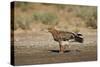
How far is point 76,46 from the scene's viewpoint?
2623mm

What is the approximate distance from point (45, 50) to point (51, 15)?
1.35 ft

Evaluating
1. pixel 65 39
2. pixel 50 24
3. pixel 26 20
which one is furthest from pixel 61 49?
pixel 26 20

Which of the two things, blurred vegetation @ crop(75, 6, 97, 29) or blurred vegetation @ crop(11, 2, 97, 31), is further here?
blurred vegetation @ crop(75, 6, 97, 29)

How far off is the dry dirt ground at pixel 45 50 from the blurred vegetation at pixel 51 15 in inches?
5.1

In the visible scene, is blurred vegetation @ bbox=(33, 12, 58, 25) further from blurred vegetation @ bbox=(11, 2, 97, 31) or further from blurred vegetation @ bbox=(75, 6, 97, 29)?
blurred vegetation @ bbox=(75, 6, 97, 29)

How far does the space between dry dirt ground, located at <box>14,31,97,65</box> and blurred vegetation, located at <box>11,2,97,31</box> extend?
13 centimetres

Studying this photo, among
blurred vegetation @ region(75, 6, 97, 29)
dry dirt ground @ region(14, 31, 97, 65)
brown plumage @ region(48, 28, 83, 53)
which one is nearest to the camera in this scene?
dry dirt ground @ region(14, 31, 97, 65)

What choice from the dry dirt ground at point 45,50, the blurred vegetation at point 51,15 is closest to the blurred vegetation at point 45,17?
the blurred vegetation at point 51,15

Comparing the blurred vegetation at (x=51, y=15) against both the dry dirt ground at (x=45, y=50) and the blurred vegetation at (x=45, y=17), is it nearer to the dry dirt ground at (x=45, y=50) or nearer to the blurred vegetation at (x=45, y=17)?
the blurred vegetation at (x=45, y=17)

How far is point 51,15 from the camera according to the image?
2.49 m

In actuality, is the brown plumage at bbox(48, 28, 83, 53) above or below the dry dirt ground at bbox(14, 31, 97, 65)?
above

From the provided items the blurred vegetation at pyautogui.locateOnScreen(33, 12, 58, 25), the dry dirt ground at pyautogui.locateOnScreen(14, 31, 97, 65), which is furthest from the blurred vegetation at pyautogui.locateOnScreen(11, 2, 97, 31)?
the dry dirt ground at pyautogui.locateOnScreen(14, 31, 97, 65)

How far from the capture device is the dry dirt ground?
2342 millimetres

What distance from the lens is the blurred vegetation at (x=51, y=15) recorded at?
235cm
